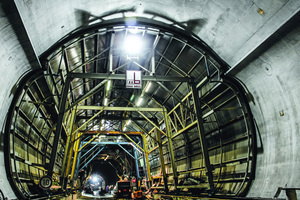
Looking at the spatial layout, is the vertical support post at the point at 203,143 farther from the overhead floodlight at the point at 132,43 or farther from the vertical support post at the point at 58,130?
the vertical support post at the point at 58,130

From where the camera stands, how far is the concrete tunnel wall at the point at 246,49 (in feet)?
16.9

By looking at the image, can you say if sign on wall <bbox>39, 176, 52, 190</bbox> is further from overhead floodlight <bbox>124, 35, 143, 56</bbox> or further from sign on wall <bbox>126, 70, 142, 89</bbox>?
overhead floodlight <bbox>124, 35, 143, 56</bbox>

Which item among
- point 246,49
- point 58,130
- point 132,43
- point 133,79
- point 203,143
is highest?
point 132,43

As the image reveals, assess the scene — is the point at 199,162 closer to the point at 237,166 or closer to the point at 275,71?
the point at 237,166

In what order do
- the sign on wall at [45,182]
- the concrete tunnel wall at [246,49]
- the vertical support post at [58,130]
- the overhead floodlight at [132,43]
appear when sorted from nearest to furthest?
the concrete tunnel wall at [246,49] < the sign on wall at [45,182] < the vertical support post at [58,130] < the overhead floodlight at [132,43]

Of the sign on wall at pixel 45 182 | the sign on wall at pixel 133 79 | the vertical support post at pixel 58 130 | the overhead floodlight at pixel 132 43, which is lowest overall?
the sign on wall at pixel 45 182

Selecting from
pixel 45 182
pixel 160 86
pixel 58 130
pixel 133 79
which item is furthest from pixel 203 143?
pixel 45 182

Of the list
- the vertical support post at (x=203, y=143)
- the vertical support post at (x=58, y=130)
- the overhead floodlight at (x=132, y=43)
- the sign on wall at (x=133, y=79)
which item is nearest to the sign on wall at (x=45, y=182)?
the vertical support post at (x=58, y=130)

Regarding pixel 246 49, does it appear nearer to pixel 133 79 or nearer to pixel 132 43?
pixel 133 79

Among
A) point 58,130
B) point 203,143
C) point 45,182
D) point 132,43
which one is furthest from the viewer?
point 132,43

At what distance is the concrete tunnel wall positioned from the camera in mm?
5152

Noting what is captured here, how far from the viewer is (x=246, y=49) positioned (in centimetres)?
679

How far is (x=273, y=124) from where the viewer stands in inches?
253

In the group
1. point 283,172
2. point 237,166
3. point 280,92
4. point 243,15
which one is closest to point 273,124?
point 280,92
